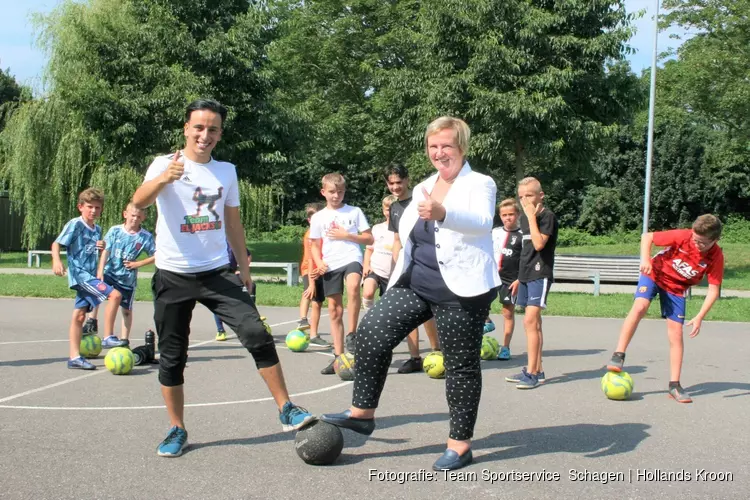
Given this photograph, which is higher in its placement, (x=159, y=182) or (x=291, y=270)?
(x=159, y=182)

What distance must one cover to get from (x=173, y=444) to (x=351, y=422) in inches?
43.4

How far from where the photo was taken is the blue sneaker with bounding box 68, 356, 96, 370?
7961 mm

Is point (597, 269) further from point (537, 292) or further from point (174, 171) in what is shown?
point (174, 171)

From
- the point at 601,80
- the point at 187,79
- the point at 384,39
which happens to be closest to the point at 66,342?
the point at 187,79

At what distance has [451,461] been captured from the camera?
4578 mm

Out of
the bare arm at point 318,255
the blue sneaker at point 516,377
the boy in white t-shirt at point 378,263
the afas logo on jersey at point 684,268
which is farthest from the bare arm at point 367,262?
the afas logo on jersey at point 684,268

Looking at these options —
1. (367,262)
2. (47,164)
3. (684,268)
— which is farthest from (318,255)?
(47,164)

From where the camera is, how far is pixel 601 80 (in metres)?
23.2

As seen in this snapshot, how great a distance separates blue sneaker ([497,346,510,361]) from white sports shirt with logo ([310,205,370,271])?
2.03 meters

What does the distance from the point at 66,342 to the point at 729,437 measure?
7.78 metres

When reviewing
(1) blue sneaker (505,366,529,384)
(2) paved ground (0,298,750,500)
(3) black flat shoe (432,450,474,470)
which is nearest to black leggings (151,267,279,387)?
(2) paved ground (0,298,750,500)

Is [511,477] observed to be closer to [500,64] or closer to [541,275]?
[541,275]

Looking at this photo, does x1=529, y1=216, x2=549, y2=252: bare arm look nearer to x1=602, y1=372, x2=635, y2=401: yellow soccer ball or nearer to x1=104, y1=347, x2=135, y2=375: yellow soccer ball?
x1=602, y1=372, x2=635, y2=401: yellow soccer ball

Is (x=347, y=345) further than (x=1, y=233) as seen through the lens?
No
